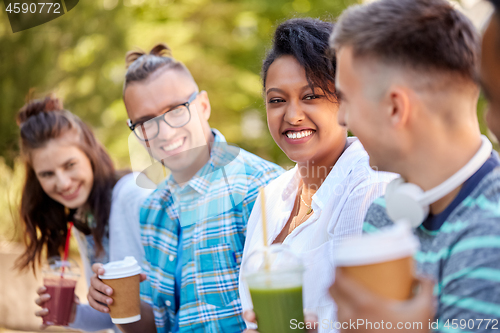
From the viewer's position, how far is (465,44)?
1123 mm

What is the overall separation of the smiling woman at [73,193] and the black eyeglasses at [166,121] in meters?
0.43

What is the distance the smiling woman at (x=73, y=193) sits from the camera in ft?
9.25

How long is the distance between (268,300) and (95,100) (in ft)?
24.8

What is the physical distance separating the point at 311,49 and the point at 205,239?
109 cm

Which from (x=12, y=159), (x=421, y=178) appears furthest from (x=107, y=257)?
(x=12, y=159)

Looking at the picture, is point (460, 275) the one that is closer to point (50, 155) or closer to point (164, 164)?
point (164, 164)

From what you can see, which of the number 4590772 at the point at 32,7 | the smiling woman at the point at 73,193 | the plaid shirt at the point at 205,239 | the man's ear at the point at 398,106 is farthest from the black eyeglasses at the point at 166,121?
the number 4590772 at the point at 32,7

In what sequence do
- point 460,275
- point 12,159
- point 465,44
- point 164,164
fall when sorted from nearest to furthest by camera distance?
1. point 460,275
2. point 465,44
3. point 164,164
4. point 12,159

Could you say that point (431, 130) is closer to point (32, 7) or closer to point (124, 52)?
point (32, 7)

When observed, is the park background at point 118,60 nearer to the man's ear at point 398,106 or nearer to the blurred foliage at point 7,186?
the blurred foliage at point 7,186

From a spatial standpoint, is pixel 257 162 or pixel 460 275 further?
pixel 257 162

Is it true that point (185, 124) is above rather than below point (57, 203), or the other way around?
above

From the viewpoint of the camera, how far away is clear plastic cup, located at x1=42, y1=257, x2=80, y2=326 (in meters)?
2.50

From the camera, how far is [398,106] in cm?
112
